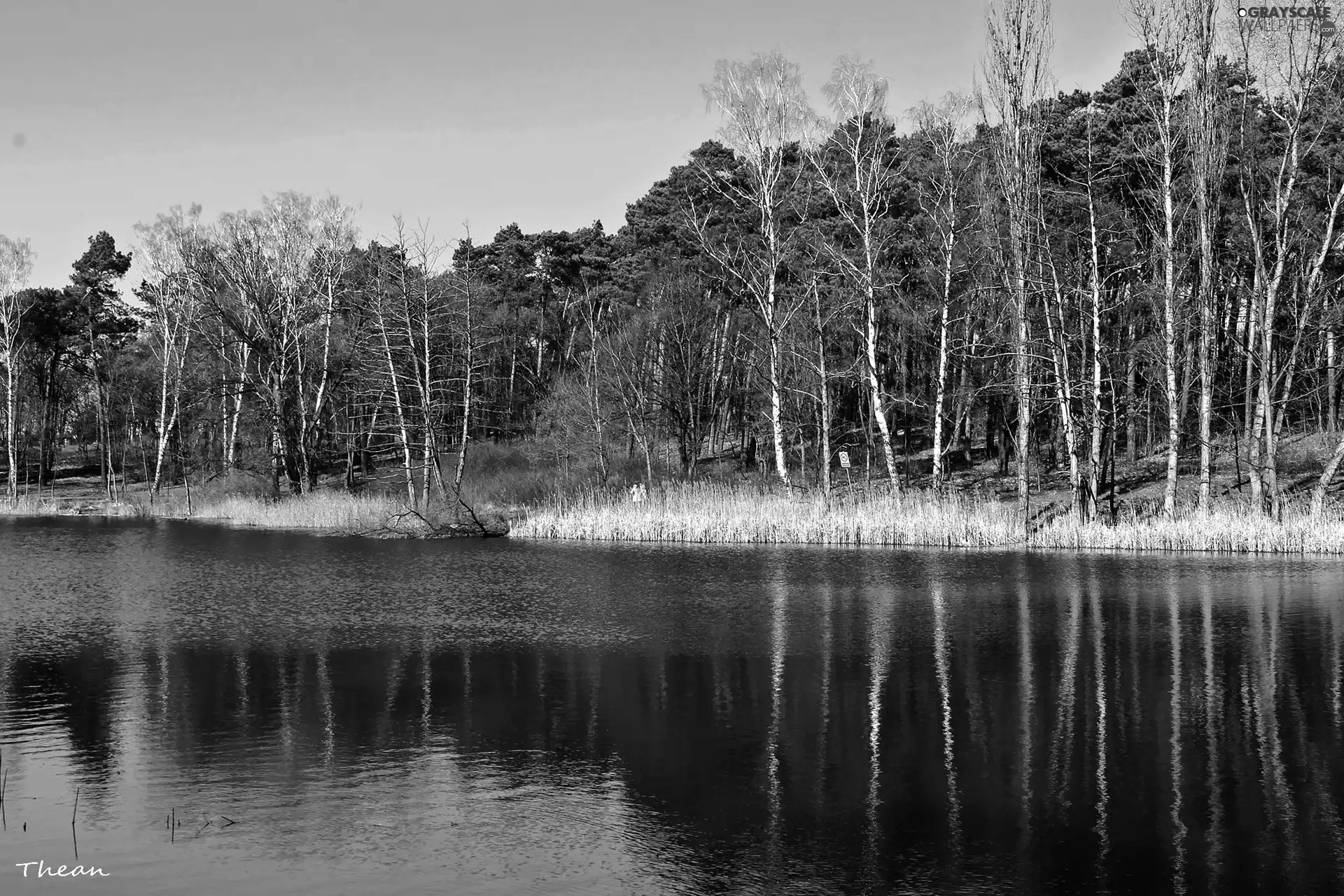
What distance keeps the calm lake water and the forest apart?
11.9m

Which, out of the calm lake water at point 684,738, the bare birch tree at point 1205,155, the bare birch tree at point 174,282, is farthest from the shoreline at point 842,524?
the bare birch tree at point 174,282

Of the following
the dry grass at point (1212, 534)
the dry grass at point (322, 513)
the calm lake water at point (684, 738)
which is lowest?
the calm lake water at point (684, 738)

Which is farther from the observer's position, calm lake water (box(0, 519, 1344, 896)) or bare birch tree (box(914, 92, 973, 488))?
bare birch tree (box(914, 92, 973, 488))

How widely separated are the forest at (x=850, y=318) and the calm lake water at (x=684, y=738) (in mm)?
11883

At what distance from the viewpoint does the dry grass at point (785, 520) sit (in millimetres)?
27906

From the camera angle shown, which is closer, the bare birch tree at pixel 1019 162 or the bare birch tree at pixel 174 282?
the bare birch tree at pixel 1019 162

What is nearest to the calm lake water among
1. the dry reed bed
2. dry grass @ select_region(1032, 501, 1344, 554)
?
dry grass @ select_region(1032, 501, 1344, 554)

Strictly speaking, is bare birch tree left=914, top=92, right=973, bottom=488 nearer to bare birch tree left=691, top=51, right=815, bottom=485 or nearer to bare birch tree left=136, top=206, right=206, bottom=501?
bare birch tree left=691, top=51, right=815, bottom=485

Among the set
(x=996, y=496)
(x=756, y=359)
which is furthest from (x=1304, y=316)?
(x=756, y=359)

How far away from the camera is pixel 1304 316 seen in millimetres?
27625

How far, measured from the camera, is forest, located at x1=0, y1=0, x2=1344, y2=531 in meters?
29.5

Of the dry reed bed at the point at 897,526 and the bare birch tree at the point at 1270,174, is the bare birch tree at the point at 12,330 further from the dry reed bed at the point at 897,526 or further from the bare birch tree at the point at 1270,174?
the bare birch tree at the point at 1270,174

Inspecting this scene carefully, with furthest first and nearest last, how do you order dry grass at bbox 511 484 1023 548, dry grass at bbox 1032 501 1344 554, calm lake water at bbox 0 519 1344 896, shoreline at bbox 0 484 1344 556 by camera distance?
dry grass at bbox 511 484 1023 548, shoreline at bbox 0 484 1344 556, dry grass at bbox 1032 501 1344 554, calm lake water at bbox 0 519 1344 896

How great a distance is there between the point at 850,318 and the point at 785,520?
11.2 m
